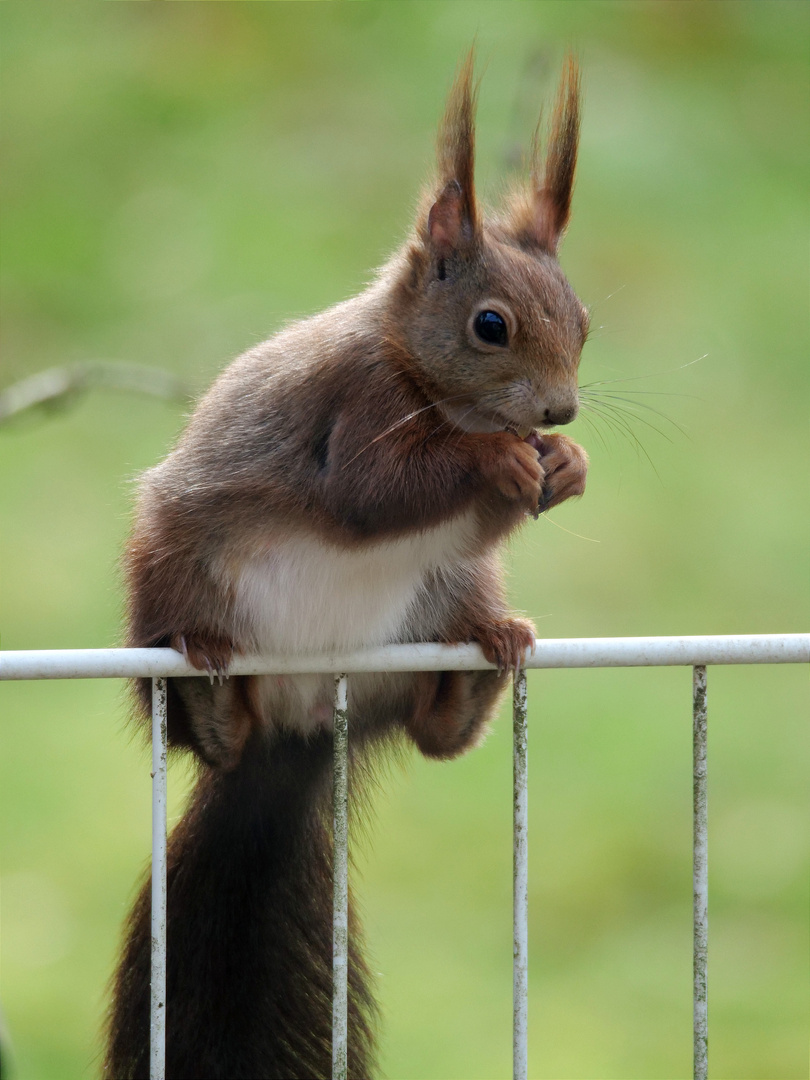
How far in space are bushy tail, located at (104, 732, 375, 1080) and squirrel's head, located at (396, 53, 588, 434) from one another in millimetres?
439

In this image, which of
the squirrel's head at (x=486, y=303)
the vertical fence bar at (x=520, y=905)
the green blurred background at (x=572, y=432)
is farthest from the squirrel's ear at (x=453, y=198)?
the green blurred background at (x=572, y=432)

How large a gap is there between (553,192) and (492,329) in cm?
24

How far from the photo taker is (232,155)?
15.4 feet

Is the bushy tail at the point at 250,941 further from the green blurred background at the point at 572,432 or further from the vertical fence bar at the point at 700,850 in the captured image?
the green blurred background at the point at 572,432

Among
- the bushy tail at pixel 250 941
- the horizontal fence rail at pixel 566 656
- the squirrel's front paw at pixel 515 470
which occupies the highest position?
the squirrel's front paw at pixel 515 470

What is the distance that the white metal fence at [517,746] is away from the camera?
45.7 inches

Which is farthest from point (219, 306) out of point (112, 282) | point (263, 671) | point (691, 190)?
point (263, 671)

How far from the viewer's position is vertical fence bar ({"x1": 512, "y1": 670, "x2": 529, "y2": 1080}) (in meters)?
1.18

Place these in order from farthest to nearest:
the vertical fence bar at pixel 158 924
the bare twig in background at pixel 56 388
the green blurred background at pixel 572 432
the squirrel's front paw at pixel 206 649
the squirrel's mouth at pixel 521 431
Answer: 1. the green blurred background at pixel 572 432
2. the bare twig in background at pixel 56 388
3. the squirrel's mouth at pixel 521 431
4. the squirrel's front paw at pixel 206 649
5. the vertical fence bar at pixel 158 924

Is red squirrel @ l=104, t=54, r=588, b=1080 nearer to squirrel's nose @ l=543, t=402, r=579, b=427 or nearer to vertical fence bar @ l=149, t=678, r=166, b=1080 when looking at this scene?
squirrel's nose @ l=543, t=402, r=579, b=427

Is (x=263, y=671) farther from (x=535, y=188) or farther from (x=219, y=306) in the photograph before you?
(x=219, y=306)

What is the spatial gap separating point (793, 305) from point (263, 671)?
3.89 meters

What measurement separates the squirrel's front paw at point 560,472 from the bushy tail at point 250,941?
387 mm

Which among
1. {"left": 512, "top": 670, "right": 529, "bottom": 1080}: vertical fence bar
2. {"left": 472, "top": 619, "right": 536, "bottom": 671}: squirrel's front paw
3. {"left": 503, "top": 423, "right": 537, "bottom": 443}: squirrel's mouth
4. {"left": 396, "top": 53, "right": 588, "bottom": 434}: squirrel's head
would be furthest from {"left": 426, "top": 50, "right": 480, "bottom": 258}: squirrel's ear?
{"left": 512, "top": 670, "right": 529, "bottom": 1080}: vertical fence bar
